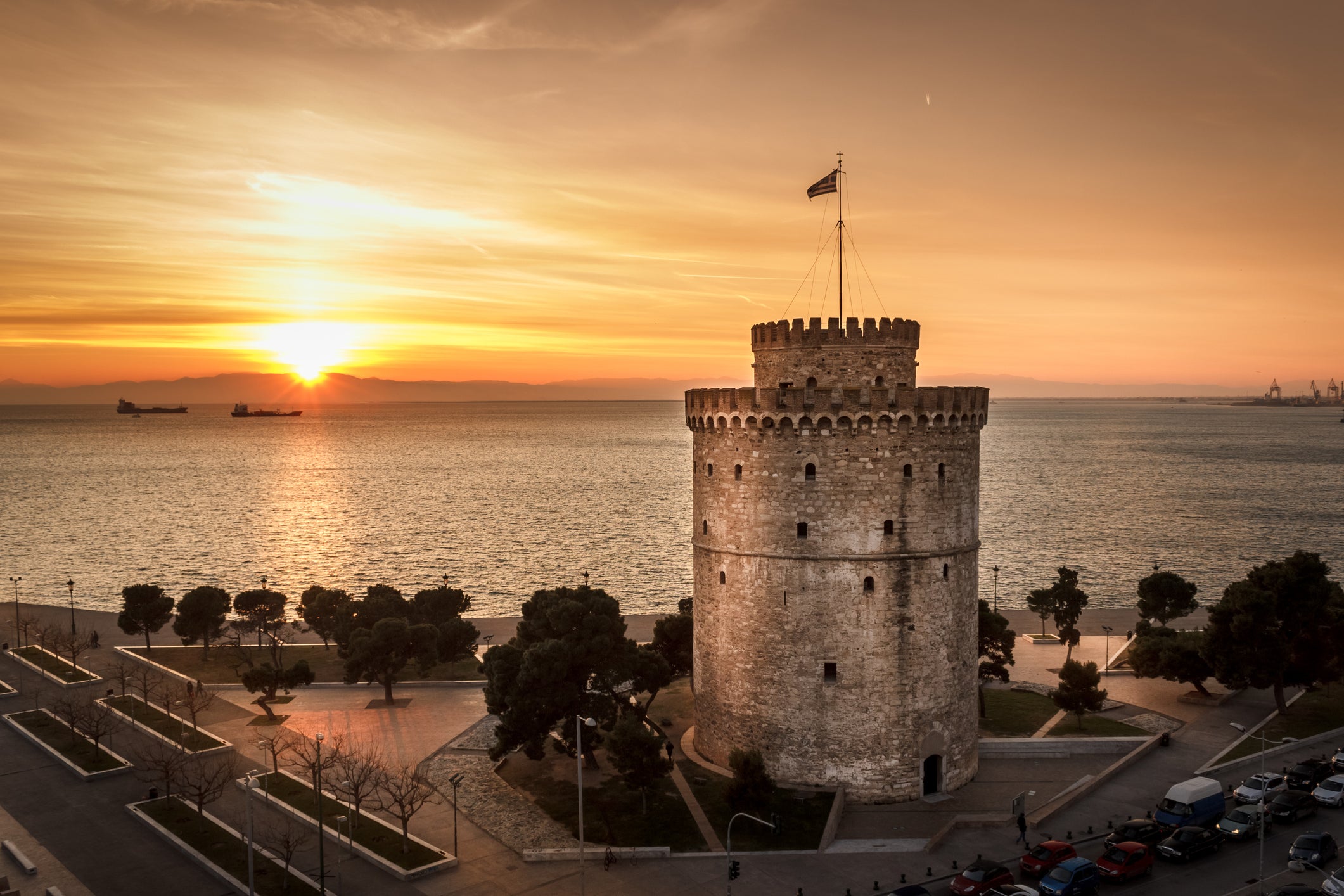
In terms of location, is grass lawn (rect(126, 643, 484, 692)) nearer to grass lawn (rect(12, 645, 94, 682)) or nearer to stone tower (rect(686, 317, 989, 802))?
grass lawn (rect(12, 645, 94, 682))

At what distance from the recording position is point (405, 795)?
38250 millimetres

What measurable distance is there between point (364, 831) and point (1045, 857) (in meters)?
26.6

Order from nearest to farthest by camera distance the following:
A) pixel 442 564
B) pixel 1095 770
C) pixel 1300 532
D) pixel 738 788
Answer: pixel 738 788, pixel 1095 770, pixel 442 564, pixel 1300 532

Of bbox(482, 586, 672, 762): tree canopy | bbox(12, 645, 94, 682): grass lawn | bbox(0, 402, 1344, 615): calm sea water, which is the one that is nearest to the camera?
bbox(482, 586, 672, 762): tree canopy

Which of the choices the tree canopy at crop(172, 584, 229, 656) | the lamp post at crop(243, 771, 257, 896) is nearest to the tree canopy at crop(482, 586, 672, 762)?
the lamp post at crop(243, 771, 257, 896)

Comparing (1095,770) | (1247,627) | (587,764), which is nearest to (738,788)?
(587,764)


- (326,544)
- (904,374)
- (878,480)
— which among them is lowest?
(326,544)

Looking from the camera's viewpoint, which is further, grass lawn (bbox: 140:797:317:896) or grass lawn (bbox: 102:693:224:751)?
grass lawn (bbox: 102:693:224:751)

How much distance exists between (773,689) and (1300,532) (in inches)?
4798

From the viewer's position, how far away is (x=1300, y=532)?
12938cm

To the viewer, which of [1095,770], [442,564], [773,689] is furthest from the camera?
[442,564]

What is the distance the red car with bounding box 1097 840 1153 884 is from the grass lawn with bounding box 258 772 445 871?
24.4 meters

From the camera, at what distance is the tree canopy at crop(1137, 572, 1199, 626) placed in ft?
224

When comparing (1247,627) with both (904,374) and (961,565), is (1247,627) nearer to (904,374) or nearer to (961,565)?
(961,565)
